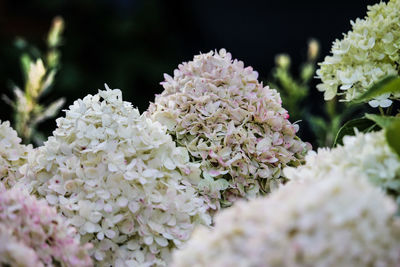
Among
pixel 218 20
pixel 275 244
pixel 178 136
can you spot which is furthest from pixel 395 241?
pixel 218 20

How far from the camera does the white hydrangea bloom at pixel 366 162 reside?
31.9 inches

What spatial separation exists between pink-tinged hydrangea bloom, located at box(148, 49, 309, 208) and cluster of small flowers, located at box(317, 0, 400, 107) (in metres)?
0.15

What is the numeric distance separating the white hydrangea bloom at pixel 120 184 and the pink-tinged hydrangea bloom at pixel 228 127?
6 cm

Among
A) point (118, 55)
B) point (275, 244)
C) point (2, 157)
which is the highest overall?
point (118, 55)

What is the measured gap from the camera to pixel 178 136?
1.17 metres

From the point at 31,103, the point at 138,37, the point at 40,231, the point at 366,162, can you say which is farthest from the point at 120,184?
the point at 138,37

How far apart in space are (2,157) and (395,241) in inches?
31.0

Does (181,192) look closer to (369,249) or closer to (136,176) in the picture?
(136,176)

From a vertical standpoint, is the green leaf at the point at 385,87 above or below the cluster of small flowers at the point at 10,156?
above

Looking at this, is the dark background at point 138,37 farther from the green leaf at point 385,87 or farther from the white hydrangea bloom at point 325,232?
the white hydrangea bloom at point 325,232

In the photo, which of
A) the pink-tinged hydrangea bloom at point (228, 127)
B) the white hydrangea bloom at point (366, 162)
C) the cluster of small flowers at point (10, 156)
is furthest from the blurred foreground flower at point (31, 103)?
the white hydrangea bloom at point (366, 162)

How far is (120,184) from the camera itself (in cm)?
105

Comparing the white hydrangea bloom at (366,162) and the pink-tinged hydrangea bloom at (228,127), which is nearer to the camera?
the white hydrangea bloom at (366,162)

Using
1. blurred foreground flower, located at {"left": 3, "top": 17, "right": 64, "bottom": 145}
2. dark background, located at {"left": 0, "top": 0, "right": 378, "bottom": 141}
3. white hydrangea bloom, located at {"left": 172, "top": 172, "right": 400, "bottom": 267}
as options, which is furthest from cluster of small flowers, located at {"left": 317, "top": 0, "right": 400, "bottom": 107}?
dark background, located at {"left": 0, "top": 0, "right": 378, "bottom": 141}
